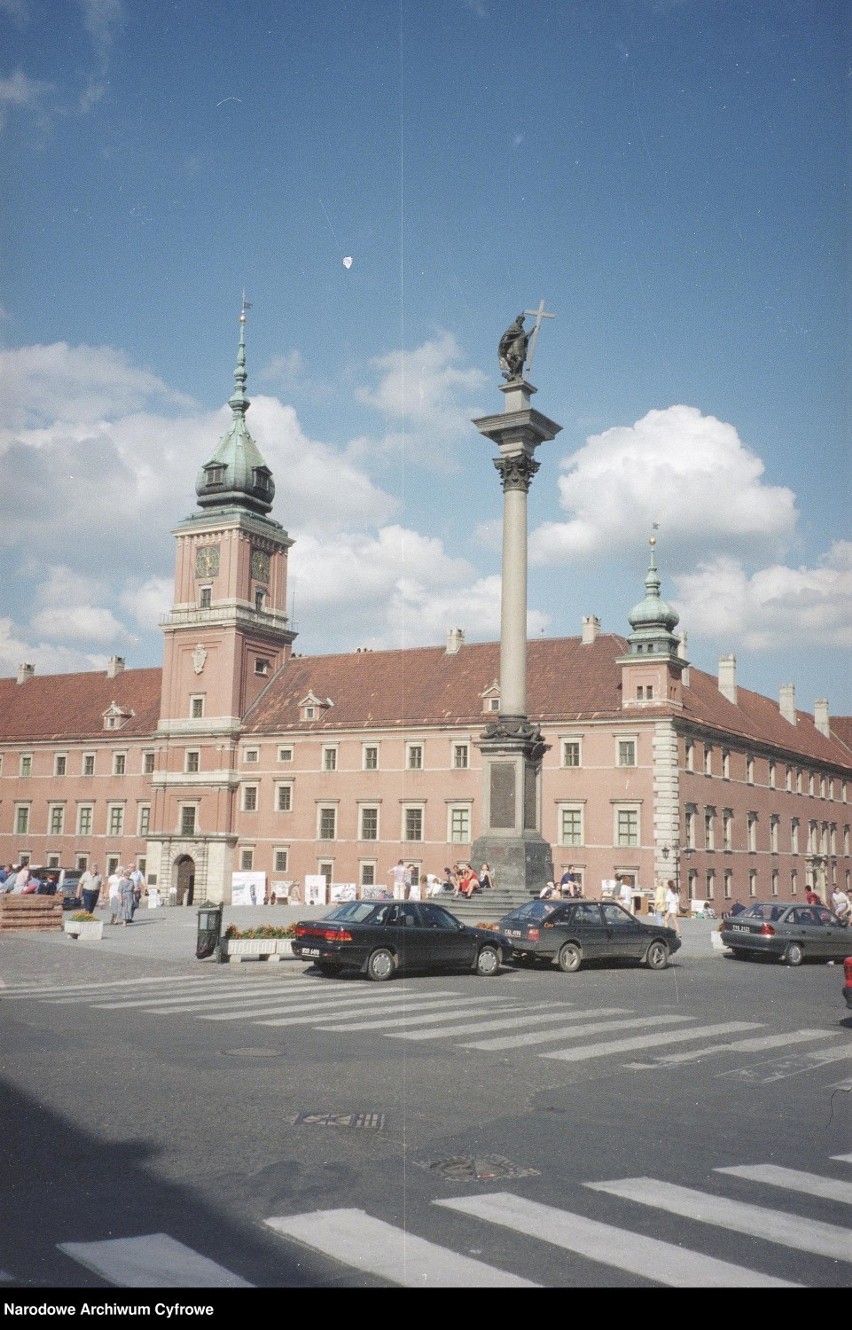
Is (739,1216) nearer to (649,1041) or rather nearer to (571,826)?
(649,1041)

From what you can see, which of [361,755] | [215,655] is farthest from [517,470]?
[215,655]

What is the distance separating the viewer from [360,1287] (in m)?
5.40

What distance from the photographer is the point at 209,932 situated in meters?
23.5

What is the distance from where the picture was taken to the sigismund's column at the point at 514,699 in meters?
32.5

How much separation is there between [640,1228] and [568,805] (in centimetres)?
5090

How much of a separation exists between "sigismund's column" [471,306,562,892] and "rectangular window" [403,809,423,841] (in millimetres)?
27330

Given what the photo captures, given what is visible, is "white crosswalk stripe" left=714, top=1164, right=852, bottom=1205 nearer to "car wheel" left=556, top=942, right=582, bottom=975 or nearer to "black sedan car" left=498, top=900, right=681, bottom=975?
"black sedan car" left=498, top=900, right=681, bottom=975

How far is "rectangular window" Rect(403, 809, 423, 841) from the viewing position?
60969 mm

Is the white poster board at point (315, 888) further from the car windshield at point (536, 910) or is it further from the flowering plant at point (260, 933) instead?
the car windshield at point (536, 910)

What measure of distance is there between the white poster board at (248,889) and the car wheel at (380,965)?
96.9ft

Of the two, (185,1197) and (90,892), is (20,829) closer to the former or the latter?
(90,892)

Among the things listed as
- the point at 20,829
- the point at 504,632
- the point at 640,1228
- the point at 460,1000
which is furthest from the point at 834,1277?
the point at 20,829

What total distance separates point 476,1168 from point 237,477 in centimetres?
6762

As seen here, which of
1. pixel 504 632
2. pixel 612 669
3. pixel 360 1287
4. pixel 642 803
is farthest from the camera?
pixel 612 669
